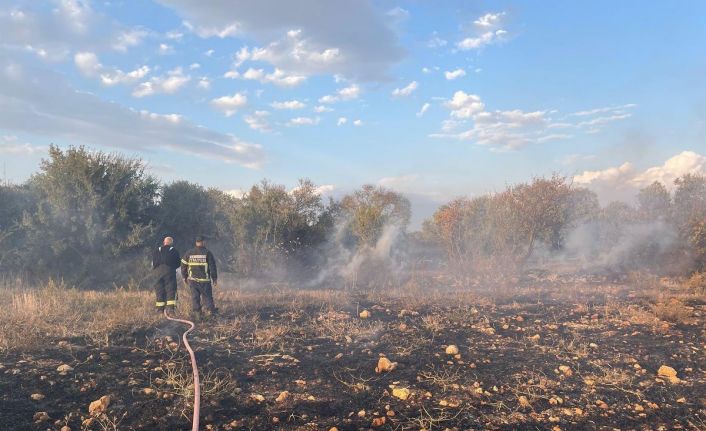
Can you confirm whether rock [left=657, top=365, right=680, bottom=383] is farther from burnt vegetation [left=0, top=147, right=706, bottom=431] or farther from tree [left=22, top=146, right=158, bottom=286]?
tree [left=22, top=146, right=158, bottom=286]

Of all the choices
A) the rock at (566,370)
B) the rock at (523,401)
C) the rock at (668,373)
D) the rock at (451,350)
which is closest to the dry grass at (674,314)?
the rock at (668,373)

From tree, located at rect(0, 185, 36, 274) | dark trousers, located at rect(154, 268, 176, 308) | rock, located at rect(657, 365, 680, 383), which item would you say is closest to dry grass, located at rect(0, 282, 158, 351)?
dark trousers, located at rect(154, 268, 176, 308)

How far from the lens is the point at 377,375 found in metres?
5.43

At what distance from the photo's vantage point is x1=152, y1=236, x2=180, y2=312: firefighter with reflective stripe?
28.1 ft

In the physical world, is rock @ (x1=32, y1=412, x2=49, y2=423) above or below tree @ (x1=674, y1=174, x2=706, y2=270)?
below

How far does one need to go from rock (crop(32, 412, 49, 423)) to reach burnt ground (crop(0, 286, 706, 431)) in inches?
0.4

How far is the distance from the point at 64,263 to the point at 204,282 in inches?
257

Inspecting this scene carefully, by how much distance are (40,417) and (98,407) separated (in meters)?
0.45

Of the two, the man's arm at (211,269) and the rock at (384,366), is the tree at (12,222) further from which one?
the rock at (384,366)

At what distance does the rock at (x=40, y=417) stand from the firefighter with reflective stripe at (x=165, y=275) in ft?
14.7

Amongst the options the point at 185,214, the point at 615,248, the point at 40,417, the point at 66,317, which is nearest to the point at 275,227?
the point at 185,214

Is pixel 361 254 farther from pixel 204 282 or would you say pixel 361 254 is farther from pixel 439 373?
pixel 439 373

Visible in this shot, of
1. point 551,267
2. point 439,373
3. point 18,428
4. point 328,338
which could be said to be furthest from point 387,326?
point 551,267

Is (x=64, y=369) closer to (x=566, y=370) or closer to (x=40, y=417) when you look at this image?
(x=40, y=417)
